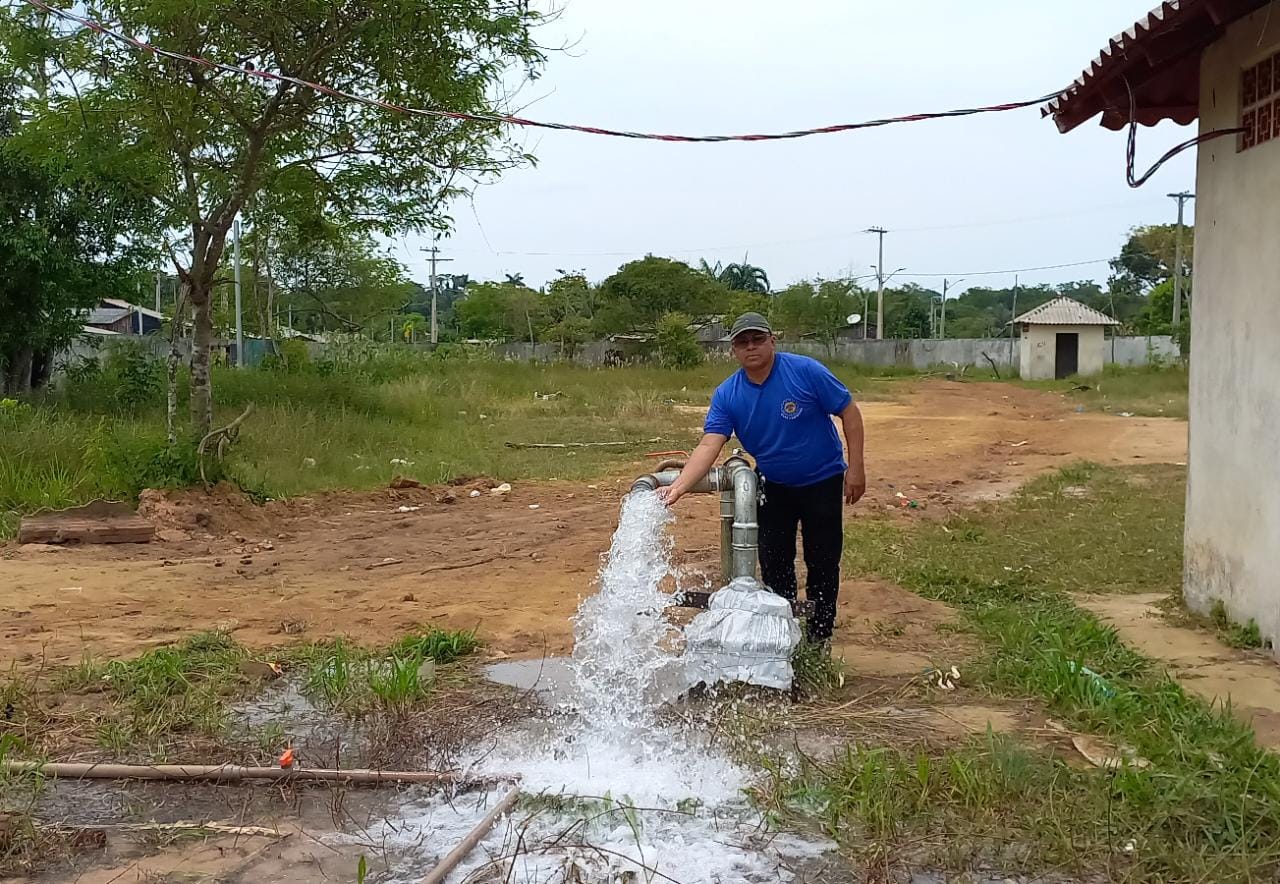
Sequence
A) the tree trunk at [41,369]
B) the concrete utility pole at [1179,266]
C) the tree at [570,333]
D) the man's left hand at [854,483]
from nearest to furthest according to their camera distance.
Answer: the man's left hand at [854,483] < the tree trunk at [41,369] < the concrete utility pole at [1179,266] < the tree at [570,333]

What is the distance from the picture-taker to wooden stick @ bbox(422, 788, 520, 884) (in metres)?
2.85

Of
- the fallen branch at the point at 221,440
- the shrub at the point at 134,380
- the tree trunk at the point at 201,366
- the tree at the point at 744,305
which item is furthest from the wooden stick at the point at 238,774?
the tree at the point at 744,305

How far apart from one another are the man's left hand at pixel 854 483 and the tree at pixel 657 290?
34.0 m

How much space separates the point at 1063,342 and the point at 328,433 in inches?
1171

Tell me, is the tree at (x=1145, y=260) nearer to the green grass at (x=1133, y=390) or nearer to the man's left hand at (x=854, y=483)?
the green grass at (x=1133, y=390)

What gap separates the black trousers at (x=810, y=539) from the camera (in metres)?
4.57

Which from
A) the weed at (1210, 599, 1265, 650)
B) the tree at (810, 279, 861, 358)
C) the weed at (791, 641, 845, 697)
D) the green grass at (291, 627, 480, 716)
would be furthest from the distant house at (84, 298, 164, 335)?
the weed at (1210, 599, 1265, 650)

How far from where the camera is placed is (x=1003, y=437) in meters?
16.9

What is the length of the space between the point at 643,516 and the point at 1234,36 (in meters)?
3.68

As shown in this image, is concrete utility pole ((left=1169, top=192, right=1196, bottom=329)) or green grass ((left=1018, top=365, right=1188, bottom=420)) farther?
concrete utility pole ((left=1169, top=192, right=1196, bottom=329))

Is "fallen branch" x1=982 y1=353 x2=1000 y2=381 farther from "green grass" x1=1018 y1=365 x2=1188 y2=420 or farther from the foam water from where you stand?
the foam water

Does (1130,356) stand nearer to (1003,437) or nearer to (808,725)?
(1003,437)

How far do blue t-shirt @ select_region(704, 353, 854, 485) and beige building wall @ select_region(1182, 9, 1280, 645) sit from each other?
6.45ft

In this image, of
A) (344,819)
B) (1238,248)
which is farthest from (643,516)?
(1238,248)
